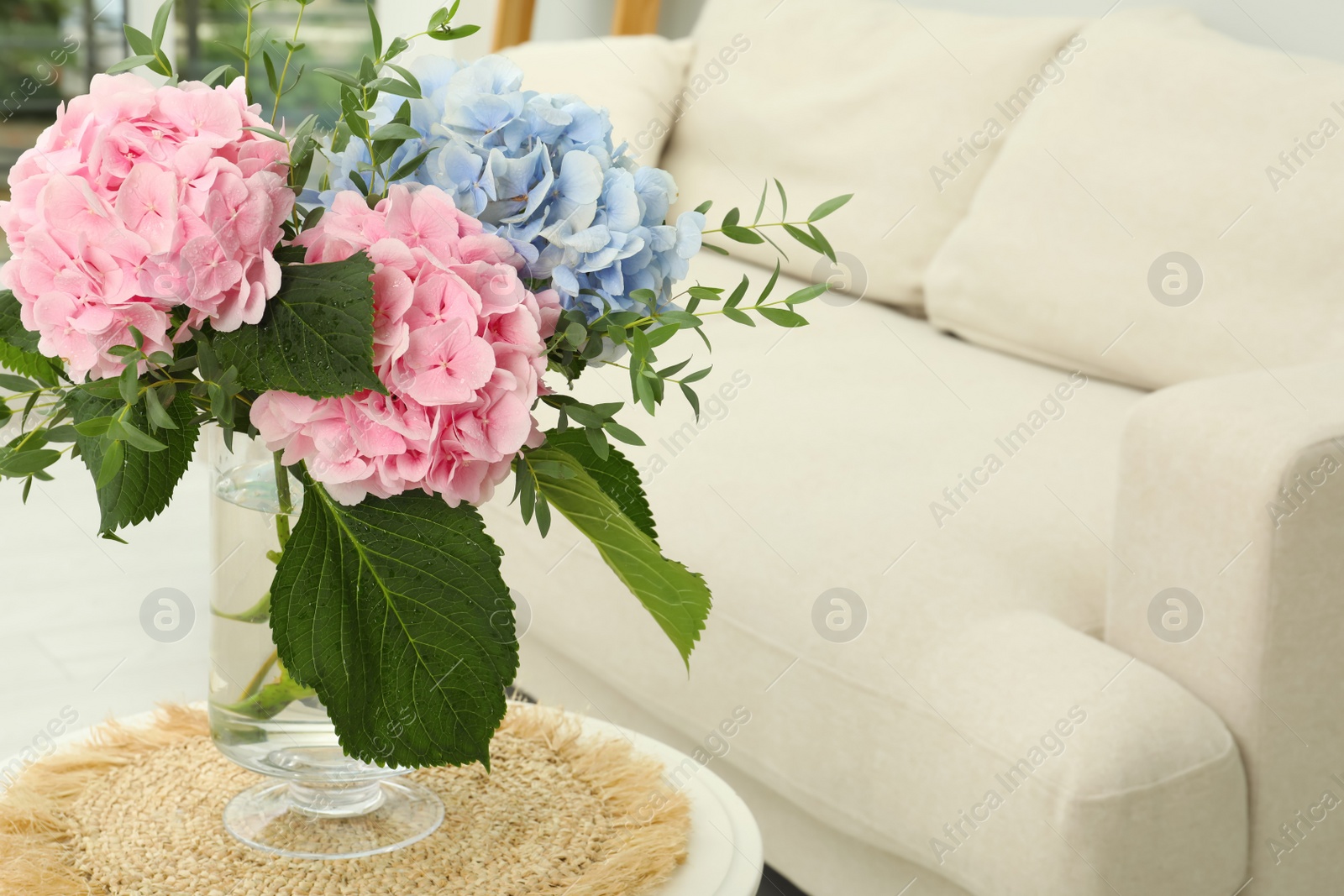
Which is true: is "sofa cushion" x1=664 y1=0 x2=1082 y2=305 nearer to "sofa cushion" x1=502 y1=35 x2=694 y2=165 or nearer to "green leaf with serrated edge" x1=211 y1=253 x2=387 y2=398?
"sofa cushion" x1=502 y1=35 x2=694 y2=165

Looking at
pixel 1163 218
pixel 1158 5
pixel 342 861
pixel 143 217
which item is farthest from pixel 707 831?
pixel 1158 5

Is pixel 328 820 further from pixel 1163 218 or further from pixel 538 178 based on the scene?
pixel 1163 218

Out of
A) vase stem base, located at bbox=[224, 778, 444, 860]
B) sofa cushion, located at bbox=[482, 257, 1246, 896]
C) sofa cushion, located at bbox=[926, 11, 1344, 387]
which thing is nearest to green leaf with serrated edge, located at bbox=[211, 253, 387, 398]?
vase stem base, located at bbox=[224, 778, 444, 860]

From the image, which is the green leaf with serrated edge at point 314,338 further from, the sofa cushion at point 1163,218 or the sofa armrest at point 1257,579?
the sofa cushion at point 1163,218

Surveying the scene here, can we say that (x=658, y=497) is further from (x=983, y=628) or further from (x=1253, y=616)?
(x=1253, y=616)

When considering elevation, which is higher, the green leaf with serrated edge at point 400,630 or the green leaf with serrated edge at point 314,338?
the green leaf with serrated edge at point 314,338

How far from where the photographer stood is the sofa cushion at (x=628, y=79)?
2.23 meters

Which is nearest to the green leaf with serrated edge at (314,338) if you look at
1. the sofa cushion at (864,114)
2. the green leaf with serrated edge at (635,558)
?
the green leaf with serrated edge at (635,558)

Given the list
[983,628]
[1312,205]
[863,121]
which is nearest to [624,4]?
[863,121]

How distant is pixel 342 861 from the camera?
2.32ft

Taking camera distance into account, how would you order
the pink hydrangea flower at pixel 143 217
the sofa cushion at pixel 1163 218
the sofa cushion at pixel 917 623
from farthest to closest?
the sofa cushion at pixel 1163 218
the sofa cushion at pixel 917 623
the pink hydrangea flower at pixel 143 217

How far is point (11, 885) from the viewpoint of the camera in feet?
2.18

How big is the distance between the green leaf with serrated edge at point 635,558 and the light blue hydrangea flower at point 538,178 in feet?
0.29

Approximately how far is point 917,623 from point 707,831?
31 cm
